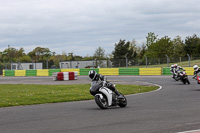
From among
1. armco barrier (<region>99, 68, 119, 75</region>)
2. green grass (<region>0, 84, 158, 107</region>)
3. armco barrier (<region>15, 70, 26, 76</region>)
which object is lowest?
green grass (<region>0, 84, 158, 107</region>)

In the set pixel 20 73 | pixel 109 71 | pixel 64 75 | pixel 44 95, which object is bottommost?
pixel 44 95

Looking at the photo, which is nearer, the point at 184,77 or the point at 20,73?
the point at 184,77

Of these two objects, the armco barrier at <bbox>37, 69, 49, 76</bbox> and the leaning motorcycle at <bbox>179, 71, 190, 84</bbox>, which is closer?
the leaning motorcycle at <bbox>179, 71, 190, 84</bbox>

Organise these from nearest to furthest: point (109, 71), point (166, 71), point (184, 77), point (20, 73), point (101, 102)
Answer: point (101, 102)
point (184, 77)
point (166, 71)
point (109, 71)
point (20, 73)

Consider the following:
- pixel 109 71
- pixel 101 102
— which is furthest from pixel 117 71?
pixel 101 102

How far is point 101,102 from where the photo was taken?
33.7 feet

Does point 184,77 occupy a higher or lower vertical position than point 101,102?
higher

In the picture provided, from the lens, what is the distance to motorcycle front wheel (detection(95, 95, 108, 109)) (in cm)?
1020

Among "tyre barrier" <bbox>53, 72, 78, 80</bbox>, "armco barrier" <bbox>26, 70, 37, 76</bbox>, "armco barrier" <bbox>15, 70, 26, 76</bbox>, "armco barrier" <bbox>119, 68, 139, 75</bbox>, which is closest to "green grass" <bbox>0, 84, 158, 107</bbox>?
"tyre barrier" <bbox>53, 72, 78, 80</bbox>

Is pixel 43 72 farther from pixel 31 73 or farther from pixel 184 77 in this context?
pixel 184 77

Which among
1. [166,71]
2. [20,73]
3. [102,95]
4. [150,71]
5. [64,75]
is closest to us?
[102,95]

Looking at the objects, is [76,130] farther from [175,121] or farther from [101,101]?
[101,101]

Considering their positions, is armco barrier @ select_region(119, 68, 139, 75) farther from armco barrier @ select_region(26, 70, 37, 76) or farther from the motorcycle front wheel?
the motorcycle front wheel

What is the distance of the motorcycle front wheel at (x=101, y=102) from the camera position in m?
10.2
